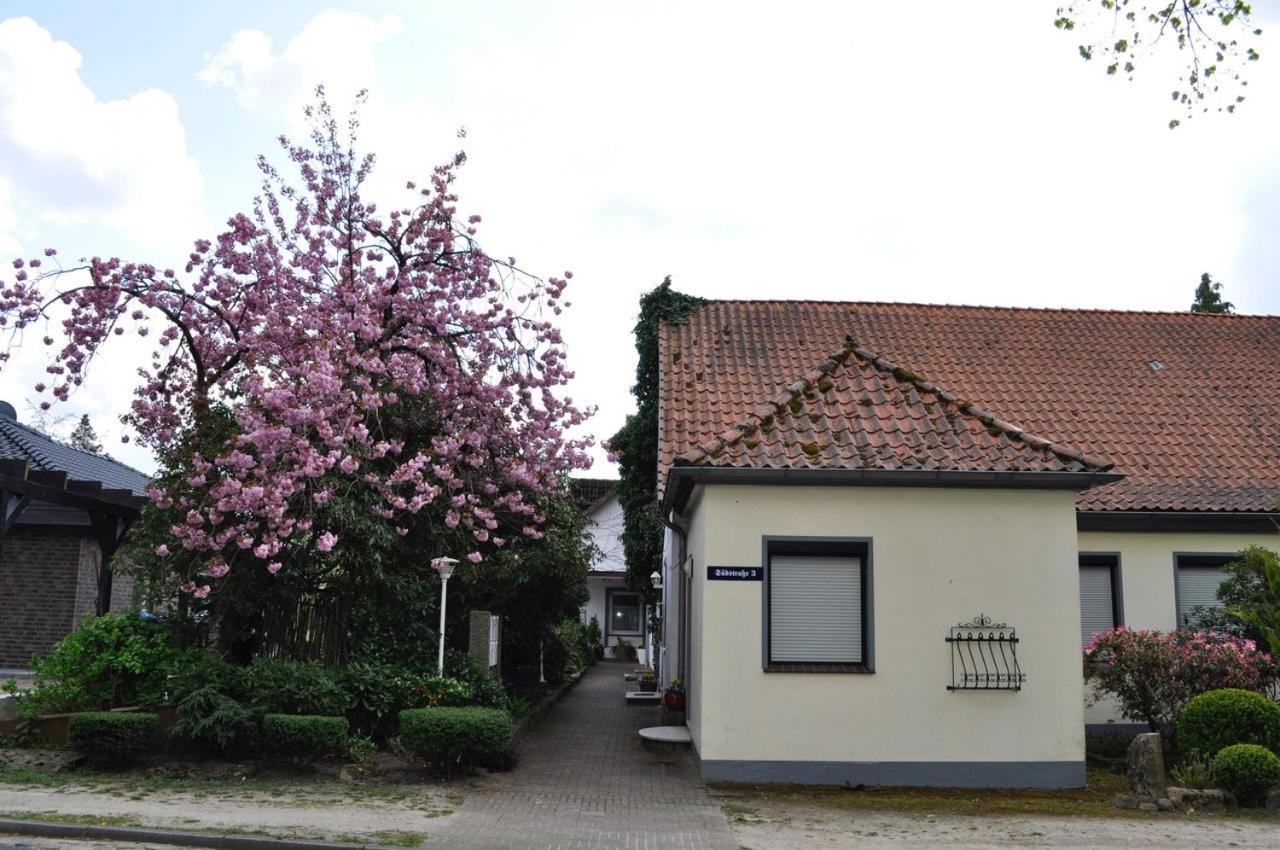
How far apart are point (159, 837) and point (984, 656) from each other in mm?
8283

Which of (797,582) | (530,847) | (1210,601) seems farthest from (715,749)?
(1210,601)

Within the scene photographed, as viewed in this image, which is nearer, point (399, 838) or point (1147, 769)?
point (399, 838)

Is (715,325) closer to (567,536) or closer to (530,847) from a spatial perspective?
(567,536)

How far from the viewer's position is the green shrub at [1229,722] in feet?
36.6

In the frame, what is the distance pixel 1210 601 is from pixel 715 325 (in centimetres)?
896

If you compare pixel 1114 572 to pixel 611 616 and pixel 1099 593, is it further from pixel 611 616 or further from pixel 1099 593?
pixel 611 616

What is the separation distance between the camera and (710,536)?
38.6 feet

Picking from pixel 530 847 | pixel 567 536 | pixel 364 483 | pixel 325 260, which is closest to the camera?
pixel 530 847

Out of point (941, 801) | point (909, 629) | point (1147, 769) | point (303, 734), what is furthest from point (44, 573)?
point (1147, 769)

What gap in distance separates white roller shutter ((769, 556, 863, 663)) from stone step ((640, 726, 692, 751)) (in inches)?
112

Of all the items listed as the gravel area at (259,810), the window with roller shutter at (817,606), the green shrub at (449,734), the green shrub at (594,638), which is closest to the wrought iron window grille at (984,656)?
the window with roller shutter at (817,606)

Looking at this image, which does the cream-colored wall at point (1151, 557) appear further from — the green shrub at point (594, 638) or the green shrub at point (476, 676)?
the green shrub at point (594, 638)

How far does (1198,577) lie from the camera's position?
1524 cm

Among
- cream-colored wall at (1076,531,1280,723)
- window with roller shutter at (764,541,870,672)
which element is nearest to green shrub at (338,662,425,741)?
window with roller shutter at (764,541,870,672)
